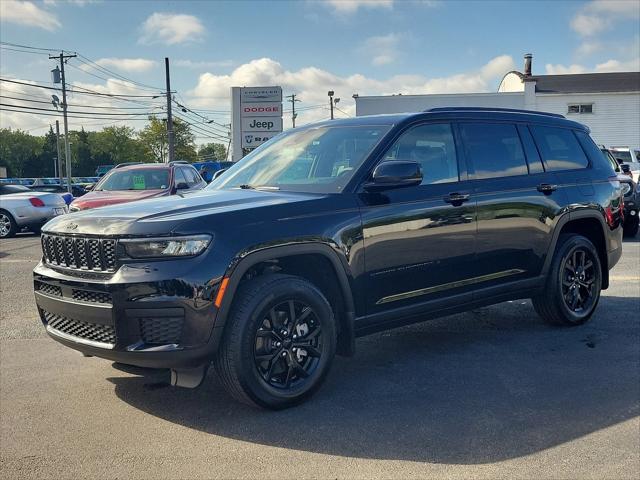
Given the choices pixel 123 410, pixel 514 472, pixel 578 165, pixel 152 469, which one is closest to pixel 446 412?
pixel 514 472

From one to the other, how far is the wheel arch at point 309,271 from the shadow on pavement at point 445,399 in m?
0.48

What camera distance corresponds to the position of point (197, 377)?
3639mm

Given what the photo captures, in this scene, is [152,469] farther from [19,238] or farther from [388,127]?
[19,238]

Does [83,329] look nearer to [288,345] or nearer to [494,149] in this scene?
[288,345]

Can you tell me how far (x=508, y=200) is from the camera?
514 cm

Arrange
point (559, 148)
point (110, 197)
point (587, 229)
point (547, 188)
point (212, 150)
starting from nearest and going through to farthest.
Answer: point (547, 188) < point (559, 148) < point (587, 229) < point (110, 197) < point (212, 150)

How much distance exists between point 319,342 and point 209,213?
111cm

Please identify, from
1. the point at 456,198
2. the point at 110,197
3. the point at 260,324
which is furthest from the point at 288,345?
the point at 110,197

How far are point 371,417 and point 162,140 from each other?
87.4 m

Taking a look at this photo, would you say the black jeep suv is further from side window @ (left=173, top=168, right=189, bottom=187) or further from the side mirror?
side window @ (left=173, top=168, right=189, bottom=187)

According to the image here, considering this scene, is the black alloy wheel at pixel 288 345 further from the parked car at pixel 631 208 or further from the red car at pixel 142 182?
the parked car at pixel 631 208

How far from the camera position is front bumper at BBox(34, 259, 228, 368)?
346cm

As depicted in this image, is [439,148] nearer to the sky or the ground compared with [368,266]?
nearer to the sky


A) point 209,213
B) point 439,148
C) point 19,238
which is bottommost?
point 19,238
